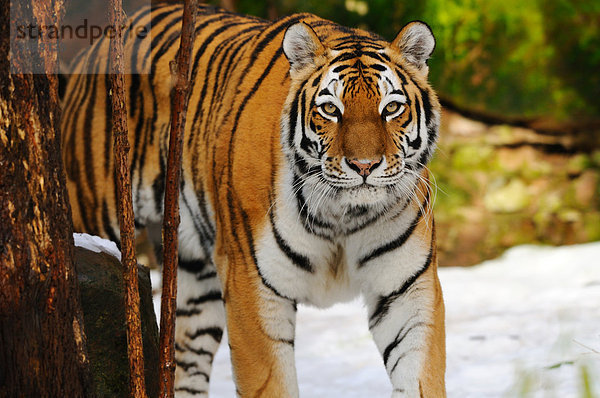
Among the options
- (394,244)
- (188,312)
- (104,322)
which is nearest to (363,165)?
(394,244)

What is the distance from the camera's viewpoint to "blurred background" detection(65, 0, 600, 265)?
7.16 meters

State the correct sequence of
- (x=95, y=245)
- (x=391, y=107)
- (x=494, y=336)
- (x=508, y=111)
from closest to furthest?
(x=391, y=107) < (x=95, y=245) < (x=494, y=336) < (x=508, y=111)

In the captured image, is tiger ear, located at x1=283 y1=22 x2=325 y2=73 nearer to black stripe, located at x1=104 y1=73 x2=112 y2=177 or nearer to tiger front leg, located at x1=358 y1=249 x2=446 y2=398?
tiger front leg, located at x1=358 y1=249 x2=446 y2=398

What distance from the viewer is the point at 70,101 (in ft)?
12.4

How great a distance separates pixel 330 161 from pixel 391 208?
1.00 ft

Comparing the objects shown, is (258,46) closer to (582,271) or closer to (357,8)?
(582,271)

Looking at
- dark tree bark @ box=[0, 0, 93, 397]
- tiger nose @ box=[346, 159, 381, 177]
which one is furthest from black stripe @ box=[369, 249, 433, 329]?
dark tree bark @ box=[0, 0, 93, 397]

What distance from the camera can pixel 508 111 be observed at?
739cm

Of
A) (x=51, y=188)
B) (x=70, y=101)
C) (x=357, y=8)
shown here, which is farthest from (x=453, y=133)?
(x=51, y=188)

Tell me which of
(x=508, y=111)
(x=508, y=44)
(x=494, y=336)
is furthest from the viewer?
(x=508, y=111)

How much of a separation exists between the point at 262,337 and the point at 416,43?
3.55ft

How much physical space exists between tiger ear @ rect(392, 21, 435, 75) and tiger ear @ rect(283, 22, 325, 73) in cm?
26

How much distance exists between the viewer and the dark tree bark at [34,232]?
1.91 metres

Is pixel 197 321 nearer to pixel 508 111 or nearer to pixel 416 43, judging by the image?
pixel 416 43
